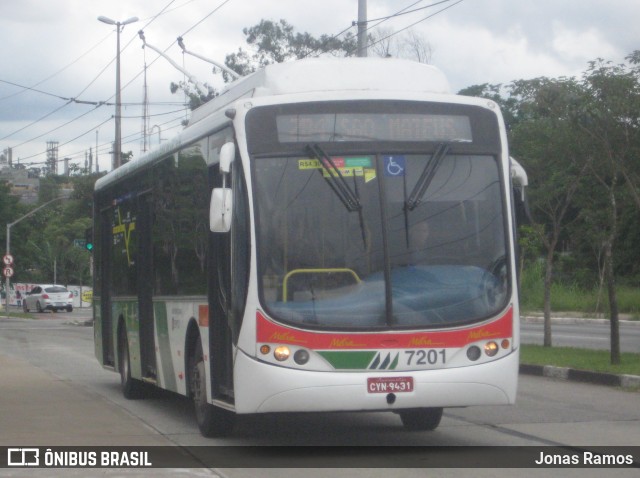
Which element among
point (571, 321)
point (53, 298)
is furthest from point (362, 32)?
point (53, 298)

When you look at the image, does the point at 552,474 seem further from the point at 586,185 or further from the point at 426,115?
the point at 586,185

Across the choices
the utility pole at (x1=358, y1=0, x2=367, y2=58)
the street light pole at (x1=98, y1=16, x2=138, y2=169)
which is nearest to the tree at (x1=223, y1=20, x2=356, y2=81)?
the street light pole at (x1=98, y1=16, x2=138, y2=169)

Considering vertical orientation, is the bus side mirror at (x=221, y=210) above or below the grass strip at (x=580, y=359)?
above

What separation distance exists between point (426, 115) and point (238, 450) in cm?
329

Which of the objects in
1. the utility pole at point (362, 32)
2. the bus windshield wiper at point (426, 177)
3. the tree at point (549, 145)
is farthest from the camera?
the utility pole at point (362, 32)

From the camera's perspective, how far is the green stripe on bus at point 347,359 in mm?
9055

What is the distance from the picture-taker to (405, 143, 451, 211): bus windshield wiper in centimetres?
942

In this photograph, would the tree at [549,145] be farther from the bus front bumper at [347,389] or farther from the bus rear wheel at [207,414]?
the bus front bumper at [347,389]

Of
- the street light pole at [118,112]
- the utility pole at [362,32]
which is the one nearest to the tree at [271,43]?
the street light pole at [118,112]

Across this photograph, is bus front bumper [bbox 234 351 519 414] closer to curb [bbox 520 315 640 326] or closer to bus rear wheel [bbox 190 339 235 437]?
bus rear wheel [bbox 190 339 235 437]

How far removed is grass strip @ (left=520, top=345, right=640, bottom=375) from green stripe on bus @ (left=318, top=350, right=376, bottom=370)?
7.40 meters

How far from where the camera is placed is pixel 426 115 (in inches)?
387

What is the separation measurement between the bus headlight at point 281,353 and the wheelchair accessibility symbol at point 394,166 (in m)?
1.65

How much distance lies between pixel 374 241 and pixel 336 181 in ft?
1.90
